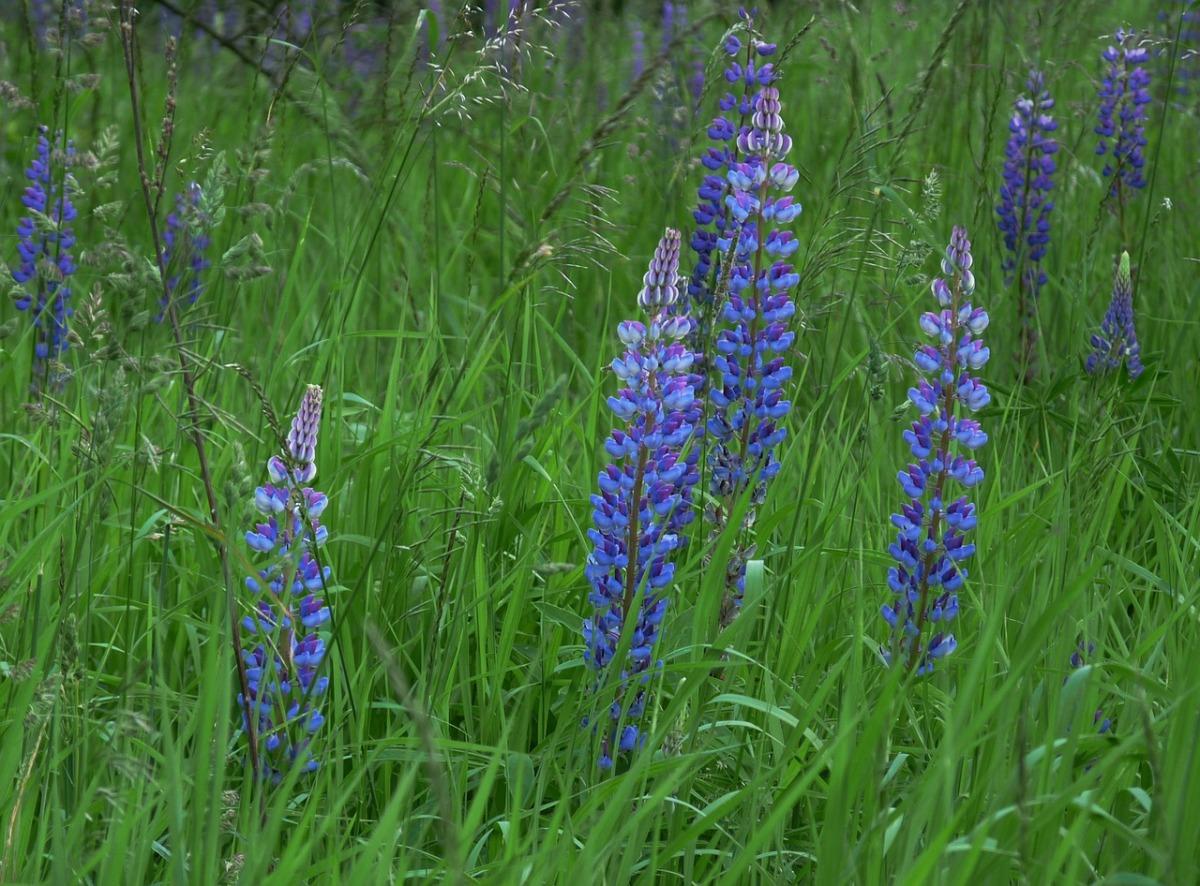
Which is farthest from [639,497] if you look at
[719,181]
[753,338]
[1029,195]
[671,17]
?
[671,17]

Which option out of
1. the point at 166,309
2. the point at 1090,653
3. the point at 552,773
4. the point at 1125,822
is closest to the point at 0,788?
the point at 166,309

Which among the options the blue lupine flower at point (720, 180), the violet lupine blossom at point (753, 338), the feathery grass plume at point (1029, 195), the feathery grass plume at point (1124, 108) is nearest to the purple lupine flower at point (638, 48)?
the feathery grass plume at point (1124, 108)

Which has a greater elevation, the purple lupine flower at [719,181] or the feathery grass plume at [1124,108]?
the feathery grass plume at [1124,108]

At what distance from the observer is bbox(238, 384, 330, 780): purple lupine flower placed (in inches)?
74.3

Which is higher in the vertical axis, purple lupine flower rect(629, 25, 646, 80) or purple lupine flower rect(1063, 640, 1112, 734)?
purple lupine flower rect(629, 25, 646, 80)

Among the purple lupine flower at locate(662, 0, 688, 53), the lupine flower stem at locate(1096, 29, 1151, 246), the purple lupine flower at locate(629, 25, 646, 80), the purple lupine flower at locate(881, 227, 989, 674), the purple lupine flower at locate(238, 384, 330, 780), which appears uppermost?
the purple lupine flower at locate(629, 25, 646, 80)

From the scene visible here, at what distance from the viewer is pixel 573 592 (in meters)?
2.49

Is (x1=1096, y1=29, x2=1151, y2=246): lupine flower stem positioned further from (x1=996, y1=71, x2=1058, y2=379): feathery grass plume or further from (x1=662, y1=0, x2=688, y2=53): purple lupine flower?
(x1=662, y1=0, x2=688, y2=53): purple lupine flower

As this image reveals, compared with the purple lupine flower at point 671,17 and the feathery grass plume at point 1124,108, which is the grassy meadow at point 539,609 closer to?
the feathery grass plume at point 1124,108

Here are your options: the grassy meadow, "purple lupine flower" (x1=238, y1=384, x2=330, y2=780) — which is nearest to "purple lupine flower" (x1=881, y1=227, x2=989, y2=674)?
the grassy meadow

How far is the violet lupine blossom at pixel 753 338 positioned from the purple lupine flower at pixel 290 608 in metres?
0.75

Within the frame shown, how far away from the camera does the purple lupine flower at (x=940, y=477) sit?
2.10 meters

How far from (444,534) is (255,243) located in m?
0.77

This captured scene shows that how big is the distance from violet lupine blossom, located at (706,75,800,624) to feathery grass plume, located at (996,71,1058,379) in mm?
1594
